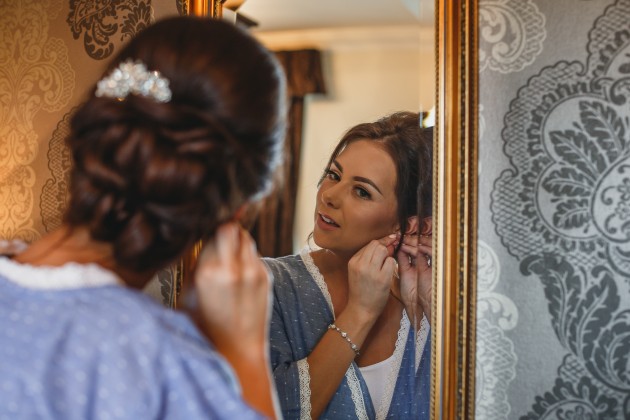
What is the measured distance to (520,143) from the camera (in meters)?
1.43

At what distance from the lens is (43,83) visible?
2.02 meters

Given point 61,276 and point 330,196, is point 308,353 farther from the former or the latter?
point 61,276

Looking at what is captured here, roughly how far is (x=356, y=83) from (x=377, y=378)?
67cm

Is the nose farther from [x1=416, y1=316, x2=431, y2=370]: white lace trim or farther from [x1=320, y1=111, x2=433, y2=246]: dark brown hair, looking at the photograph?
[x1=416, y1=316, x2=431, y2=370]: white lace trim

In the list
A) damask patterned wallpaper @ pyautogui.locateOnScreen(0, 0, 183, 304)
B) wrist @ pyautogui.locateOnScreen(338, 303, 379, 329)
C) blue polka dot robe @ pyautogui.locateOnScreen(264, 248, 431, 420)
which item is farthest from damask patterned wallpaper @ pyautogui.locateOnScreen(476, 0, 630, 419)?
damask patterned wallpaper @ pyautogui.locateOnScreen(0, 0, 183, 304)

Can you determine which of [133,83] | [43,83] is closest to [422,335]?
[133,83]

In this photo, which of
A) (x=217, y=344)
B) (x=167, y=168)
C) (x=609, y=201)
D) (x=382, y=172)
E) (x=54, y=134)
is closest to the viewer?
(x=167, y=168)

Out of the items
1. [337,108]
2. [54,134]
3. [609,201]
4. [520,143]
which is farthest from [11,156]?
[609,201]

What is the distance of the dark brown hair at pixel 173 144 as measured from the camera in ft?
2.68

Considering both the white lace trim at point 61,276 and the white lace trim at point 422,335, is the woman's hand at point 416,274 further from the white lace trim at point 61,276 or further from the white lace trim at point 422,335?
the white lace trim at point 61,276

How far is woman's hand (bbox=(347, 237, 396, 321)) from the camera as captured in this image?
1485 mm

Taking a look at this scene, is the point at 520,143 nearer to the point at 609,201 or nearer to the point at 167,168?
the point at 609,201

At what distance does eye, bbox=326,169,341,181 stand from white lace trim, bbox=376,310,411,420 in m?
0.34

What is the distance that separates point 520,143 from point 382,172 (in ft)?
1.00
